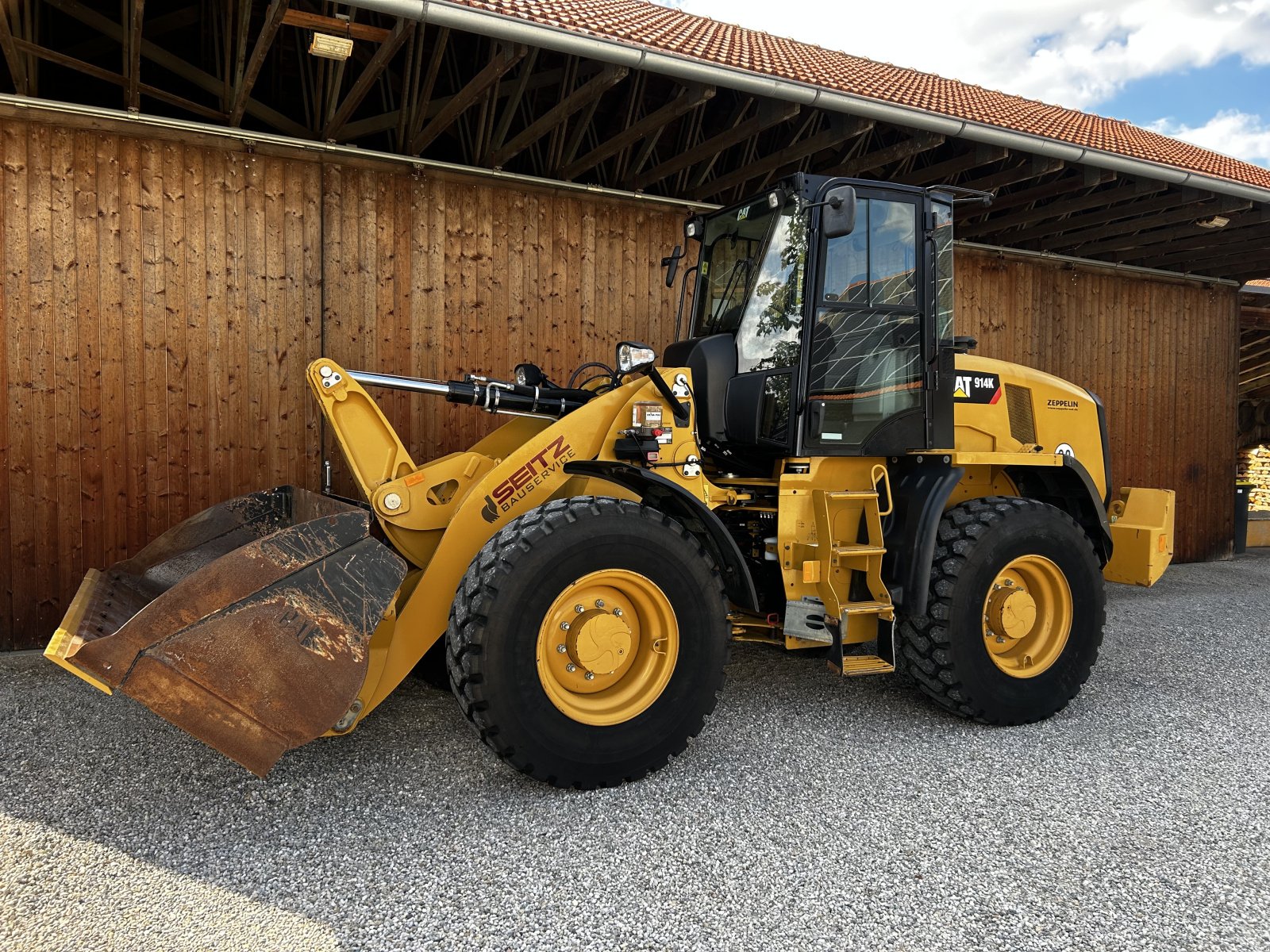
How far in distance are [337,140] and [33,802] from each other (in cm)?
455

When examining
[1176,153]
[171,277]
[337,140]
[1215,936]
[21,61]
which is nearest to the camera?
[1215,936]

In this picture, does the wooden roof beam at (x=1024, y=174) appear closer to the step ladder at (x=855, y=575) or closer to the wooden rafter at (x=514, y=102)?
the wooden rafter at (x=514, y=102)

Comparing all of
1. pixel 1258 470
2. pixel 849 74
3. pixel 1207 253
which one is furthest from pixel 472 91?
pixel 1258 470

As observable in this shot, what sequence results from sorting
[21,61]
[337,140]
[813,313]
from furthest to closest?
[337,140] < [21,61] < [813,313]

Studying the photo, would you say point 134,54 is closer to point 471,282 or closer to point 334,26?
point 334,26

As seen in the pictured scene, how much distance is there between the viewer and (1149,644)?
5691 mm

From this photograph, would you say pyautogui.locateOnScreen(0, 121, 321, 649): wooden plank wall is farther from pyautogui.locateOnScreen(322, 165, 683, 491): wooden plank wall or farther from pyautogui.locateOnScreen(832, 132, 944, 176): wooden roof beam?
pyautogui.locateOnScreen(832, 132, 944, 176): wooden roof beam

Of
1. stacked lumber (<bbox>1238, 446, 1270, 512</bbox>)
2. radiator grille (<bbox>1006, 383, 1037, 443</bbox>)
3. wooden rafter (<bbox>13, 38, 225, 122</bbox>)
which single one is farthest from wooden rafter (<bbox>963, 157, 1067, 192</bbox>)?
stacked lumber (<bbox>1238, 446, 1270, 512</bbox>)

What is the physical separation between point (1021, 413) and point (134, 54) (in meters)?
5.42

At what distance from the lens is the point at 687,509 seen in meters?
3.57

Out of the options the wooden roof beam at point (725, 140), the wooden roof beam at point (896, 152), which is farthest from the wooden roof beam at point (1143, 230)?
the wooden roof beam at point (725, 140)

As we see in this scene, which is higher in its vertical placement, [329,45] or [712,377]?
[329,45]

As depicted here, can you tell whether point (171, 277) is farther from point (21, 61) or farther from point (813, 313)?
point (813, 313)

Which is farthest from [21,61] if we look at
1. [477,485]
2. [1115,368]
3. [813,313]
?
[1115,368]
